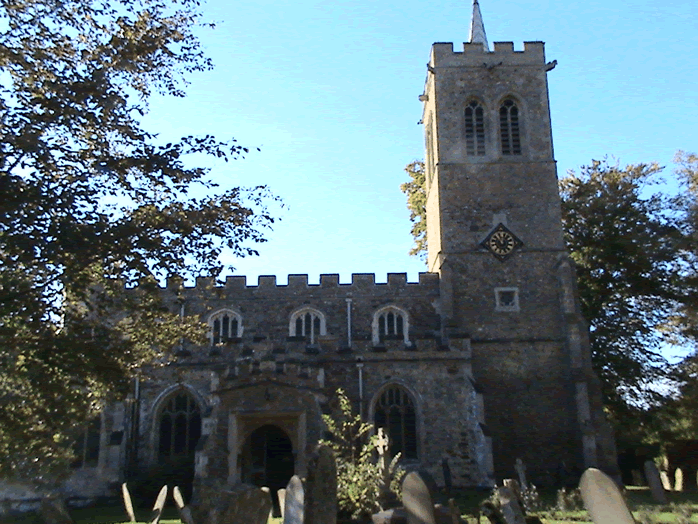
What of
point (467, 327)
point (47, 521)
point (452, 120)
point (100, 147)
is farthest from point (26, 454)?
point (452, 120)

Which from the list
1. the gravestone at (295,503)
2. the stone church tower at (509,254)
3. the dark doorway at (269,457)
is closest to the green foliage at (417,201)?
the stone church tower at (509,254)

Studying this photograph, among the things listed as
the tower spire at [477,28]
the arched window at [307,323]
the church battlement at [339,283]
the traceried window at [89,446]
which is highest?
the tower spire at [477,28]

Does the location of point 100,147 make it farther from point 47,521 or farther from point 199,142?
point 47,521

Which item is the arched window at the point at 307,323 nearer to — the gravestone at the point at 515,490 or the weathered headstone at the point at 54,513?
the weathered headstone at the point at 54,513

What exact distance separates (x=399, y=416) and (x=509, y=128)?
12.4 meters

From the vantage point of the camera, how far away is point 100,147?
10.9m

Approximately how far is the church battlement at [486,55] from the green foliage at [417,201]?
6.57 m

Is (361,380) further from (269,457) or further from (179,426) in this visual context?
(179,426)

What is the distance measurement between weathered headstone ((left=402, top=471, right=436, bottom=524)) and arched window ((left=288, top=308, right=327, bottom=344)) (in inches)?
704

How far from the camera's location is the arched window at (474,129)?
29.7 meters

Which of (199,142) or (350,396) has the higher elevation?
(199,142)

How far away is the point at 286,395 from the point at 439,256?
8954mm

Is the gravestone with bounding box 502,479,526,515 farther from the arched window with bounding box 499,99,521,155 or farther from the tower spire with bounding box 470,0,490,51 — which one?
the tower spire with bounding box 470,0,490,51

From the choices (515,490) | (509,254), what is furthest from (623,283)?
(515,490)
